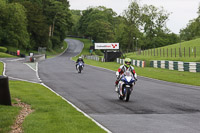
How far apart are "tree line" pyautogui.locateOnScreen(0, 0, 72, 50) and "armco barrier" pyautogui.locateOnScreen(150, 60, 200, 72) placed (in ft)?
176

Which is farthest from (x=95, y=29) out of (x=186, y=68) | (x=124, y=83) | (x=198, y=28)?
(x=124, y=83)

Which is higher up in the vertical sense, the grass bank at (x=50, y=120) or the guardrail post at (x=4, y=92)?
the guardrail post at (x=4, y=92)

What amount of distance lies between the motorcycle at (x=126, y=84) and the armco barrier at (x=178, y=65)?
18.2 metres

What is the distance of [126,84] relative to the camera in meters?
13.9

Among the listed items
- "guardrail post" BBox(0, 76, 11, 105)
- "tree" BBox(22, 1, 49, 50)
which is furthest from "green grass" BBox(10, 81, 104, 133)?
"tree" BBox(22, 1, 49, 50)

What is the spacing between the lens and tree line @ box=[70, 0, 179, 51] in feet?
336

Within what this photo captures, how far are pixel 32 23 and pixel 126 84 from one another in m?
93.8

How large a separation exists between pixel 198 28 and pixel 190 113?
11251 centimetres

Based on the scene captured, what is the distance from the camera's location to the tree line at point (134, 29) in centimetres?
10256

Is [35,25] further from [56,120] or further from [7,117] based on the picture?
[56,120]

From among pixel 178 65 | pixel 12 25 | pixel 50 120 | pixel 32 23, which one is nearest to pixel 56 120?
pixel 50 120

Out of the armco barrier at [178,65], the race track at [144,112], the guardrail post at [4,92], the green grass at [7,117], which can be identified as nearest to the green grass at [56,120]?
the green grass at [7,117]

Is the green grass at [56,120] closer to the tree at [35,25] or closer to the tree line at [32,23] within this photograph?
the tree line at [32,23]

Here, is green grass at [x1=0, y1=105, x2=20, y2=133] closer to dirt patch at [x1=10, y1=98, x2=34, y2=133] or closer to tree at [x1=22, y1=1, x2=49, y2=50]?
dirt patch at [x1=10, y1=98, x2=34, y2=133]
